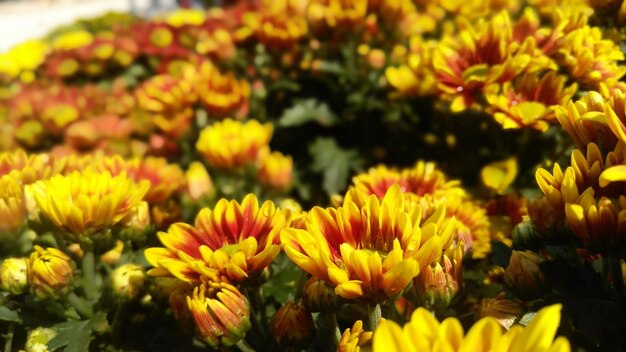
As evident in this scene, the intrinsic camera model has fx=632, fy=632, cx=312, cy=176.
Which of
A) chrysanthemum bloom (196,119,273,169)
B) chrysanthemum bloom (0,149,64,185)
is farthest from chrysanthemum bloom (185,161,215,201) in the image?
chrysanthemum bloom (0,149,64,185)

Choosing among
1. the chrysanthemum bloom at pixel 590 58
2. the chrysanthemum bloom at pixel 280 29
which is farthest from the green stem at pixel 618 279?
the chrysanthemum bloom at pixel 280 29

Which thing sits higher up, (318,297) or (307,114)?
(318,297)

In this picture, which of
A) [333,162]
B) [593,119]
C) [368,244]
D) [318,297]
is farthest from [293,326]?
[333,162]

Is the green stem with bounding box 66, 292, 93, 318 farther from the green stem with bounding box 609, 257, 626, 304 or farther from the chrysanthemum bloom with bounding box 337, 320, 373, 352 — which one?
the green stem with bounding box 609, 257, 626, 304

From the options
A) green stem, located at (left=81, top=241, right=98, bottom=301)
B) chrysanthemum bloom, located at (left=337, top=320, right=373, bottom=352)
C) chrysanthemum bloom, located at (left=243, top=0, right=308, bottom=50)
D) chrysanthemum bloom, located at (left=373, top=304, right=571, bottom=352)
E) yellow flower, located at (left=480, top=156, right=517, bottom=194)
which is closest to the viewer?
chrysanthemum bloom, located at (left=373, top=304, right=571, bottom=352)

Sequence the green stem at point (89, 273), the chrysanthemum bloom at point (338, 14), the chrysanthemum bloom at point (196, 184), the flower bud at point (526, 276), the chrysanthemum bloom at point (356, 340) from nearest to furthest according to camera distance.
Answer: the chrysanthemum bloom at point (356, 340)
the flower bud at point (526, 276)
the green stem at point (89, 273)
the chrysanthemum bloom at point (196, 184)
the chrysanthemum bloom at point (338, 14)

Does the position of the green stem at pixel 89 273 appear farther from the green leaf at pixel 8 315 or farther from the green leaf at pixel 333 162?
the green leaf at pixel 333 162

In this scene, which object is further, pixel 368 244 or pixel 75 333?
pixel 75 333

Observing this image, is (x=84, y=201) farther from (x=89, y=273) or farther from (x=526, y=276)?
(x=526, y=276)
